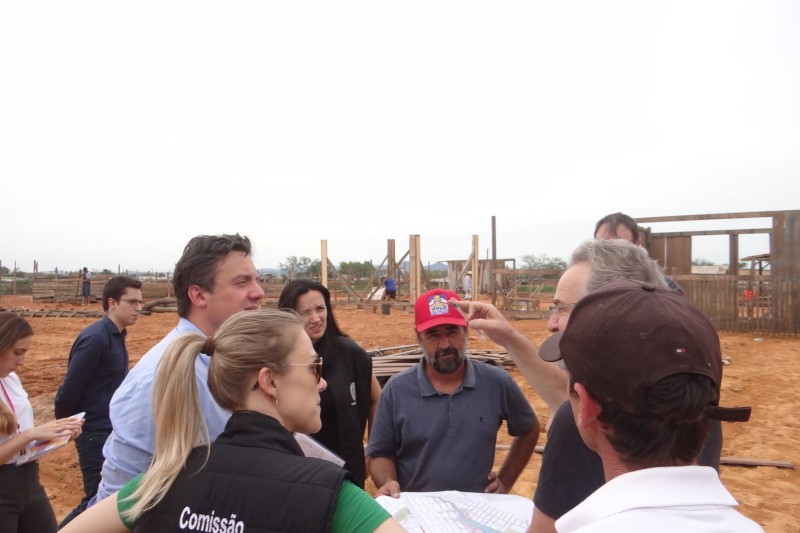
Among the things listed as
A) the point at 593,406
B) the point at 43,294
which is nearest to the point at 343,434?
the point at 593,406

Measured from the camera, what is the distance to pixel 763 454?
235 inches

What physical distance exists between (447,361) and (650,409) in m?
1.95

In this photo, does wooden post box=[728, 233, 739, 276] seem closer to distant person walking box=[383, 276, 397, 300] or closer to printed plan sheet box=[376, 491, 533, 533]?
distant person walking box=[383, 276, 397, 300]

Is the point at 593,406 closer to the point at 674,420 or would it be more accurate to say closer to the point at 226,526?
the point at 674,420

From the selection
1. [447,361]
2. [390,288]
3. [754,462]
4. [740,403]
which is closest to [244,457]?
[447,361]

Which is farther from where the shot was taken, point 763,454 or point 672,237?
point 672,237

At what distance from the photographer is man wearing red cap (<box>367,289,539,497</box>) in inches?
108

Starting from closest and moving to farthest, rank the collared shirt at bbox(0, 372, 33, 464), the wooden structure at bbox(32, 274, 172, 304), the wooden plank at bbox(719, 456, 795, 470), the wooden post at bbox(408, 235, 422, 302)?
the collared shirt at bbox(0, 372, 33, 464), the wooden plank at bbox(719, 456, 795, 470), the wooden post at bbox(408, 235, 422, 302), the wooden structure at bbox(32, 274, 172, 304)

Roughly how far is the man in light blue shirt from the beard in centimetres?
110

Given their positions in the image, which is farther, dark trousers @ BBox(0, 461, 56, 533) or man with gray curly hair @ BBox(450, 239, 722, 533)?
dark trousers @ BBox(0, 461, 56, 533)

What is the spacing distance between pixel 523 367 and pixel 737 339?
1381 cm

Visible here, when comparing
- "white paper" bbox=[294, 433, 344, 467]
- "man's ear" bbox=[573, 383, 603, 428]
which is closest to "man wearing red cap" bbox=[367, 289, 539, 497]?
"white paper" bbox=[294, 433, 344, 467]

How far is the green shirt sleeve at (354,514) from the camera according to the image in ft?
4.03

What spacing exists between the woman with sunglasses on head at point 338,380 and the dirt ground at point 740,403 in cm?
232
